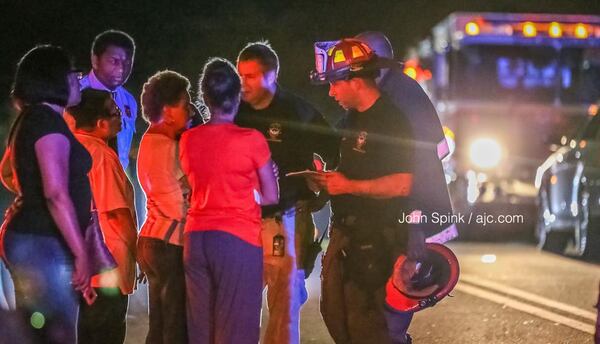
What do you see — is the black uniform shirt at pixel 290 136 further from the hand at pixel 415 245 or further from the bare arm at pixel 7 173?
the bare arm at pixel 7 173

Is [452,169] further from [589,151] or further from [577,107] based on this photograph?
[589,151]

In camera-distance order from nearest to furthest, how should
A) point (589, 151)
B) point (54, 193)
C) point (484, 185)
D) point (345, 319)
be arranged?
point (54, 193), point (345, 319), point (589, 151), point (484, 185)

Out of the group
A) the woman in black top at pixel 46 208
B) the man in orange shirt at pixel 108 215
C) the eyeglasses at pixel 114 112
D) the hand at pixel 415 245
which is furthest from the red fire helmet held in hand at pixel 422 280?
the eyeglasses at pixel 114 112

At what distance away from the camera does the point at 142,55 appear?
21406 mm

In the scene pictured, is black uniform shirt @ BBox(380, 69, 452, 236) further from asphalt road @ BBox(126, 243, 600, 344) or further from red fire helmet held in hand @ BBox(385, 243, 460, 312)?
asphalt road @ BBox(126, 243, 600, 344)

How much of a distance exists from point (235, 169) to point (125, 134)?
197 cm

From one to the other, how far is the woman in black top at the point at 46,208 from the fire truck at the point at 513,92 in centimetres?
1306

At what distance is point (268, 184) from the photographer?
19.2ft

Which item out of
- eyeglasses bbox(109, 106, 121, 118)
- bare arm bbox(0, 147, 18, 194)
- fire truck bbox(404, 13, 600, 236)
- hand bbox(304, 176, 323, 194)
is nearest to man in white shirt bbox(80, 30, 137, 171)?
eyeglasses bbox(109, 106, 121, 118)

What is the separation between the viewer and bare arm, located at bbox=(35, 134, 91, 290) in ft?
17.0

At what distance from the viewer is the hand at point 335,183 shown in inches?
233

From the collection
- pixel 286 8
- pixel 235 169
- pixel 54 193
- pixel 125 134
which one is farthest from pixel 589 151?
pixel 286 8

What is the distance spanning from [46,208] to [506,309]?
17.8ft

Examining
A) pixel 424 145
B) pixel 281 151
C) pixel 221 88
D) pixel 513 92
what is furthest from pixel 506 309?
pixel 513 92
